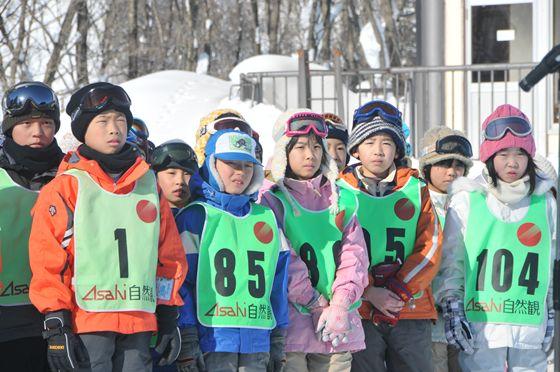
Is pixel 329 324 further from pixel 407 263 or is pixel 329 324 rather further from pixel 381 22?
pixel 381 22

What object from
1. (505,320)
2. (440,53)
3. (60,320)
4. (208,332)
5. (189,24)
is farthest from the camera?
(189,24)

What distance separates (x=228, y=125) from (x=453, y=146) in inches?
61.8

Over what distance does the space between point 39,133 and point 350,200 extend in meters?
1.56

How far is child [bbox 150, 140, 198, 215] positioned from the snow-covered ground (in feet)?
21.0

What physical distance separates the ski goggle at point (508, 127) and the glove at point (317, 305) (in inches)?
48.0

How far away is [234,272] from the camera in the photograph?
4422 mm

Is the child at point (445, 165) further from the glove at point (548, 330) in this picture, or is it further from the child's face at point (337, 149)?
the glove at point (548, 330)

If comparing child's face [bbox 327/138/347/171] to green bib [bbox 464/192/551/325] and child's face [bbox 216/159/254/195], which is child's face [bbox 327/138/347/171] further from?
child's face [bbox 216/159/254/195]

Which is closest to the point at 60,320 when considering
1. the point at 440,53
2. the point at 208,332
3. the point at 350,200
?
the point at 208,332

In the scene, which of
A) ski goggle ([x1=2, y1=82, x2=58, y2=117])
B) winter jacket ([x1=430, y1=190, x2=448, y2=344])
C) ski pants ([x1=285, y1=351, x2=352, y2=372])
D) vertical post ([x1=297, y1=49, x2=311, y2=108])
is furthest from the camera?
vertical post ([x1=297, y1=49, x2=311, y2=108])

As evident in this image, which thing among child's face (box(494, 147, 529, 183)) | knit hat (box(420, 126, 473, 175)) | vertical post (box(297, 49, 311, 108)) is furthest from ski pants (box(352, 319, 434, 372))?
vertical post (box(297, 49, 311, 108))

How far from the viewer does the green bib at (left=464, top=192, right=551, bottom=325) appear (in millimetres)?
4859

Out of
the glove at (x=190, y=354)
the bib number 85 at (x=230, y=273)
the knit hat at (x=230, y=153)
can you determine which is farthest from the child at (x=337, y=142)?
the glove at (x=190, y=354)

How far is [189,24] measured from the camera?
1565 inches
